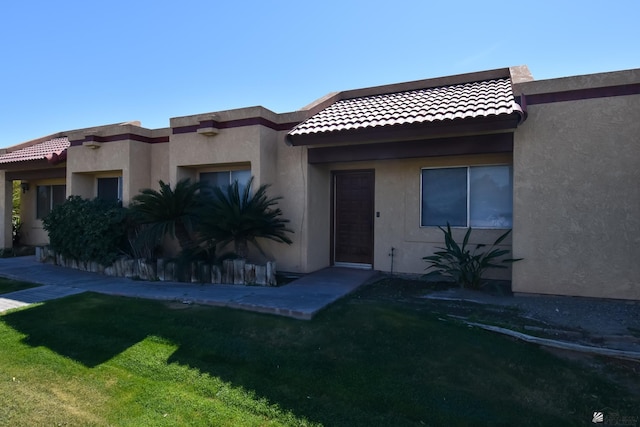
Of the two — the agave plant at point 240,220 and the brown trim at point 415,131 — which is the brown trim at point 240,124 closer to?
the brown trim at point 415,131

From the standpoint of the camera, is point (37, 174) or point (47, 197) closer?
point (37, 174)

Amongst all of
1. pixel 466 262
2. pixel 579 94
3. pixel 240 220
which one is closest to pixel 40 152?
pixel 240 220

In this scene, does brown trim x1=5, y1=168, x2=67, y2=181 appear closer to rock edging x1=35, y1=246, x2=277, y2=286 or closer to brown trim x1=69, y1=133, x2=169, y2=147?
brown trim x1=69, y1=133, x2=169, y2=147

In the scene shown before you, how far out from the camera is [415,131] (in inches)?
289

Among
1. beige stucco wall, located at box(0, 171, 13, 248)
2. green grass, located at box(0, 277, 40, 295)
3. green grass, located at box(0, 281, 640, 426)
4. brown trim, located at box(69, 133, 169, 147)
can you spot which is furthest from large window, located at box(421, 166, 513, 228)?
beige stucco wall, located at box(0, 171, 13, 248)

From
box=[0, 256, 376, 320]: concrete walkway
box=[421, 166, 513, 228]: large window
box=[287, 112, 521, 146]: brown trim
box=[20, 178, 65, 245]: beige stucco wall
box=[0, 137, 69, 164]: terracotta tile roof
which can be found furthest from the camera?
box=[20, 178, 65, 245]: beige stucco wall

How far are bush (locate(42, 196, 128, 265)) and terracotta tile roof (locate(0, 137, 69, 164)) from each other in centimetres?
246

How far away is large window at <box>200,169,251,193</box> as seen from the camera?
375 inches

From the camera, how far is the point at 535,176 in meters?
6.77

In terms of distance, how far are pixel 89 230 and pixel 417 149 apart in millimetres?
8149

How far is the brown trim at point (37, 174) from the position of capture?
12.6 metres

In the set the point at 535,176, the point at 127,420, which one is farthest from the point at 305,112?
the point at 127,420

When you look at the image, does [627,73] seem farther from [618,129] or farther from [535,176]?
[535,176]

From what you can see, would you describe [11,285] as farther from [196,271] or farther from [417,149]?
[417,149]
